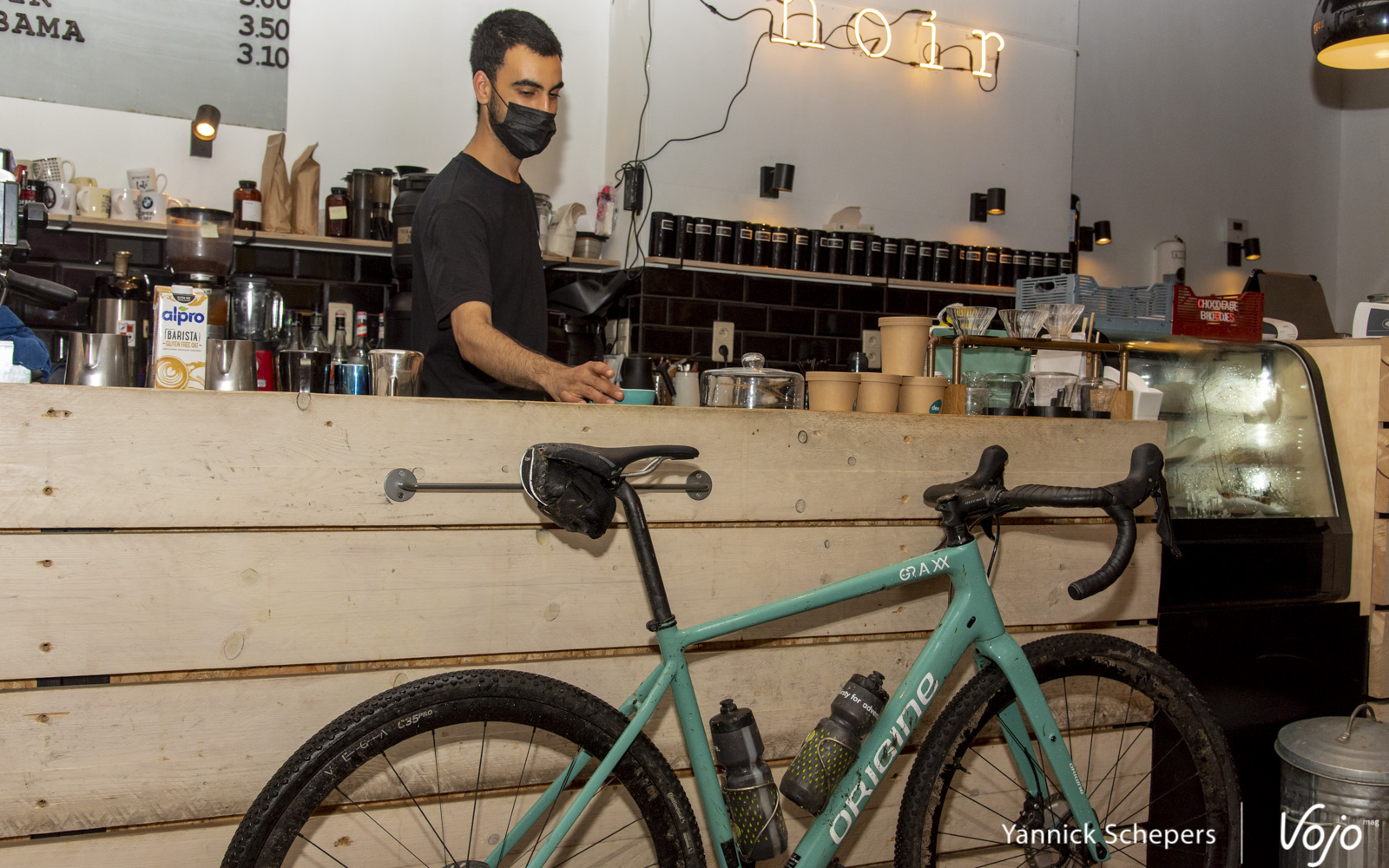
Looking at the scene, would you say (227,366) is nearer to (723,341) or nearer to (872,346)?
(723,341)

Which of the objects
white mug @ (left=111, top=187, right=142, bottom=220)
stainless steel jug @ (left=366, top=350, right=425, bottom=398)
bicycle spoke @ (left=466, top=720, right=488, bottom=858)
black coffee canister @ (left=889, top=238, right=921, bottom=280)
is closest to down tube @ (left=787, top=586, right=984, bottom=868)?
bicycle spoke @ (left=466, top=720, right=488, bottom=858)

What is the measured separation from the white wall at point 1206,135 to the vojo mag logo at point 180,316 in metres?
4.75

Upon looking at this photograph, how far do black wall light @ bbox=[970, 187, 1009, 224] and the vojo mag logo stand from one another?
3.67 m

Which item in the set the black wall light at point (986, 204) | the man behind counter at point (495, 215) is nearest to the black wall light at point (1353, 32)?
the black wall light at point (986, 204)

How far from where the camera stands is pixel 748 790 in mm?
1361

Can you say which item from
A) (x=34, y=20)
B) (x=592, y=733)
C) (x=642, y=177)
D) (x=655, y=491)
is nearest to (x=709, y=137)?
(x=642, y=177)

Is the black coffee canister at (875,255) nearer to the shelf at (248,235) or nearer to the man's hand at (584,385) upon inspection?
the shelf at (248,235)

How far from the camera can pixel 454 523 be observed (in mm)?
1458

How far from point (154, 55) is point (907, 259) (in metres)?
3.05

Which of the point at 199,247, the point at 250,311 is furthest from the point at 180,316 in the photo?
the point at 199,247

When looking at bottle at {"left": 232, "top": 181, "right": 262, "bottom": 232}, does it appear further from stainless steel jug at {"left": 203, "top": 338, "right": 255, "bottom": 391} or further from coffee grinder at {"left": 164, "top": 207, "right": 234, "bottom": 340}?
stainless steel jug at {"left": 203, "top": 338, "right": 255, "bottom": 391}

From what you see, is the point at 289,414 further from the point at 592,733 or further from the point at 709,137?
the point at 709,137

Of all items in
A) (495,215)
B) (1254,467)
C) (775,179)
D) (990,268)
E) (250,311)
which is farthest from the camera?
(990,268)

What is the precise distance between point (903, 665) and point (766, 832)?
1.67 feet
